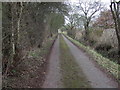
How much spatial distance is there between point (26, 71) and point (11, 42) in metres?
1.72

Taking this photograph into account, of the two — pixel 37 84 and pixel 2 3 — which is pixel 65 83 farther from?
pixel 2 3

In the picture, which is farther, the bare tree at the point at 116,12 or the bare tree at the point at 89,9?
the bare tree at the point at 89,9

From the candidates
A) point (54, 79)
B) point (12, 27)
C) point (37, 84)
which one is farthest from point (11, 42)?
point (54, 79)

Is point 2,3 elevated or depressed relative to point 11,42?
elevated

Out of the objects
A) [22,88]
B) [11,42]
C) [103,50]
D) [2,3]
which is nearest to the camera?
[22,88]

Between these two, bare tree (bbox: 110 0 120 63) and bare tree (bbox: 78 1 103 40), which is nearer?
bare tree (bbox: 110 0 120 63)

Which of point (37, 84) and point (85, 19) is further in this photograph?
point (85, 19)

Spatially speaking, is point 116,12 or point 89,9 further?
point 89,9

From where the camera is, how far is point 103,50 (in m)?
19.8

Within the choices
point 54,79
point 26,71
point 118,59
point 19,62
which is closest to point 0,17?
point 19,62

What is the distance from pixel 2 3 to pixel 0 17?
532mm

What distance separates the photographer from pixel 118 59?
15391 mm

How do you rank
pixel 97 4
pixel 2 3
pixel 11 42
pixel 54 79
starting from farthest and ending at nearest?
pixel 97 4, pixel 54 79, pixel 11 42, pixel 2 3

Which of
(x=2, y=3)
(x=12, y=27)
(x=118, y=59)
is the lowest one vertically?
(x=118, y=59)
